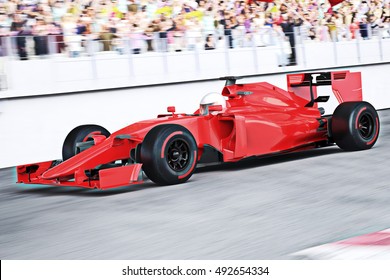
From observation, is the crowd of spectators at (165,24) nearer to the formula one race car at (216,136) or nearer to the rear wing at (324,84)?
the formula one race car at (216,136)

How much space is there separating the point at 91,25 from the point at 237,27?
4013 mm

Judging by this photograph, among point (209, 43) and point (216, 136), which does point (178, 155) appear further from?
point (209, 43)

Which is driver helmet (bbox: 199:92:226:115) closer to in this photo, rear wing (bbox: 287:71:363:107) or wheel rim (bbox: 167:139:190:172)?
wheel rim (bbox: 167:139:190:172)

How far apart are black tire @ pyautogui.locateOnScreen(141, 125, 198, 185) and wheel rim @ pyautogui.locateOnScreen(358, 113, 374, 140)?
2.83 metres

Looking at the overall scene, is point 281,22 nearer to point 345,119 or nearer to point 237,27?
point 237,27

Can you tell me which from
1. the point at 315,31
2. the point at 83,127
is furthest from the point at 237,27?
the point at 83,127

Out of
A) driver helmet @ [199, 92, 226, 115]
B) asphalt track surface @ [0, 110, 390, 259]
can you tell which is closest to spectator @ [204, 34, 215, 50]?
asphalt track surface @ [0, 110, 390, 259]

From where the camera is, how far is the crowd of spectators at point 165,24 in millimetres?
12789

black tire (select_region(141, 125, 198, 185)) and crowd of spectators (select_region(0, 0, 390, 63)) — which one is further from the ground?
crowd of spectators (select_region(0, 0, 390, 63))

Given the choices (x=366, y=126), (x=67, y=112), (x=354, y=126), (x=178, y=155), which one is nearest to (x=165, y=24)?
(x=67, y=112)

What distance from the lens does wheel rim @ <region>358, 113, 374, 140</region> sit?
9.81 m

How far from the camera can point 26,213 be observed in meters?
7.14

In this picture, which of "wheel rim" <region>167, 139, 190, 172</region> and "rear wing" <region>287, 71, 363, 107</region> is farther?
"rear wing" <region>287, 71, 363, 107</region>

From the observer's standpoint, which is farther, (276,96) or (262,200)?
(276,96)
